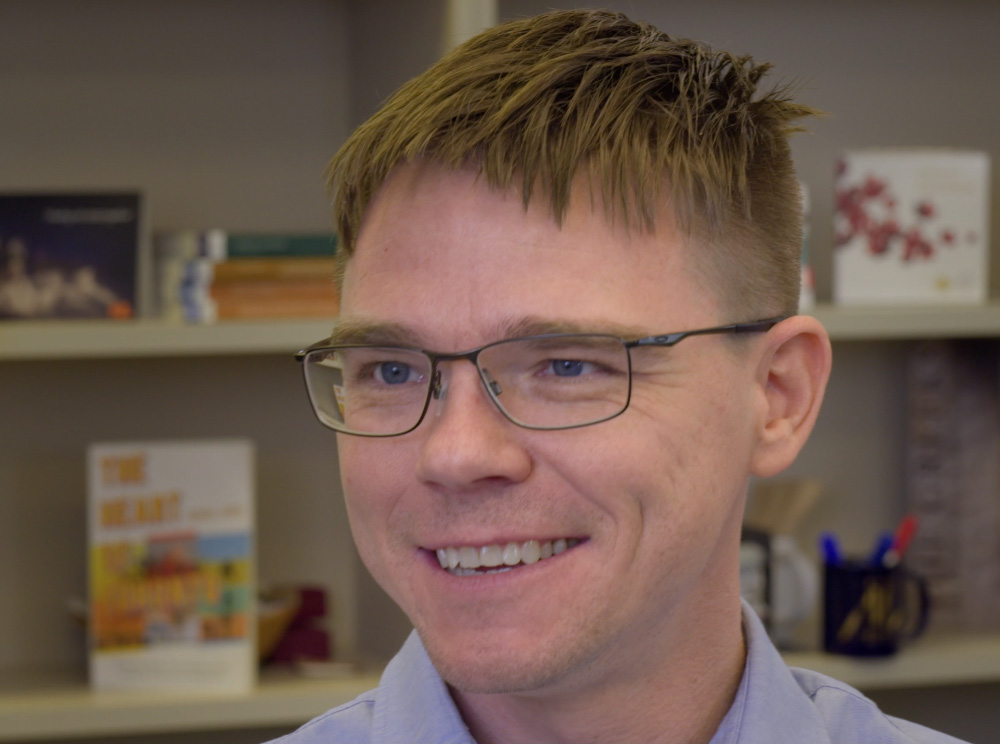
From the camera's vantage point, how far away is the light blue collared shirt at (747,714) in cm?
103

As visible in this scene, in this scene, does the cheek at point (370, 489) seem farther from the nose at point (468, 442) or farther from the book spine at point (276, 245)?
the book spine at point (276, 245)

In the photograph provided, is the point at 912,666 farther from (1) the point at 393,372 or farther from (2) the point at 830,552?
(1) the point at 393,372

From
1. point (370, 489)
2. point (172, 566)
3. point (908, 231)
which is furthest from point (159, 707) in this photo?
point (908, 231)

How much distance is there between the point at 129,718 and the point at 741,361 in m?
1.13

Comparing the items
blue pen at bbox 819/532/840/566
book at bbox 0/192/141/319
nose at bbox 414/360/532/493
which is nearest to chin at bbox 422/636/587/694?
nose at bbox 414/360/532/493

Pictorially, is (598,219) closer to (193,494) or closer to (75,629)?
(193,494)

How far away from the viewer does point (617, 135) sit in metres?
0.93

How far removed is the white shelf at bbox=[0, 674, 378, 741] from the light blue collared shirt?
2.08 ft

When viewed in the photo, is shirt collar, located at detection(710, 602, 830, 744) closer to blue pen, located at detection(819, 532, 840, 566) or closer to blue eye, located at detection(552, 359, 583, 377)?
blue eye, located at detection(552, 359, 583, 377)

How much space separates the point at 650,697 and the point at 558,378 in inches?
11.3

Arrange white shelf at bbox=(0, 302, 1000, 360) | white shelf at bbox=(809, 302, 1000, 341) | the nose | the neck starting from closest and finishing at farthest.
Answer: the nose < the neck < white shelf at bbox=(0, 302, 1000, 360) < white shelf at bbox=(809, 302, 1000, 341)

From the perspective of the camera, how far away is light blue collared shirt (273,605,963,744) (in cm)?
103

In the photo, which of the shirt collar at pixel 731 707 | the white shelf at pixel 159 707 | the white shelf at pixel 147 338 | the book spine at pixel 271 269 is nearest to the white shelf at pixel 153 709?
the white shelf at pixel 159 707

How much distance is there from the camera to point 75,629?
197cm
